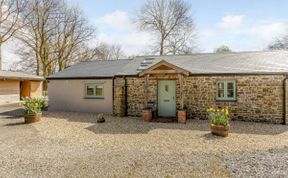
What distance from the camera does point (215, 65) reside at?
509 inches

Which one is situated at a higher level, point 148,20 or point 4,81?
point 148,20

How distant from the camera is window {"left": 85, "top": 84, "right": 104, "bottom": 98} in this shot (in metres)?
14.8

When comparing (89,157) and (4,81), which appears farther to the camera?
(4,81)

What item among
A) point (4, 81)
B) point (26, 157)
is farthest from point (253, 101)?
point (4, 81)

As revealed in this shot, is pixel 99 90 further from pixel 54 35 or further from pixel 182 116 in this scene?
pixel 54 35

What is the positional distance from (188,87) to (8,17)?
26.3m

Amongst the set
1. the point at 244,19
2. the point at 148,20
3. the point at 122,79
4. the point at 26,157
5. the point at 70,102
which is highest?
the point at 148,20

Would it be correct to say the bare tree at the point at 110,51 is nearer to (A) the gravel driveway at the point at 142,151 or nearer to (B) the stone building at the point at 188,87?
(B) the stone building at the point at 188,87

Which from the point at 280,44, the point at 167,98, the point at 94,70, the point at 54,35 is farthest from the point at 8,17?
the point at 280,44

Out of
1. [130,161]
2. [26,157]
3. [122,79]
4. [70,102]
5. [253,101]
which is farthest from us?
[70,102]

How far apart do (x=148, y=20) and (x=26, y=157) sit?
29469 millimetres

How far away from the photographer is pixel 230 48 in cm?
3269

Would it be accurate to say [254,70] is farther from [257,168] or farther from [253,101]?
[257,168]

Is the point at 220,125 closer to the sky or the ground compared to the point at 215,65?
closer to the ground
